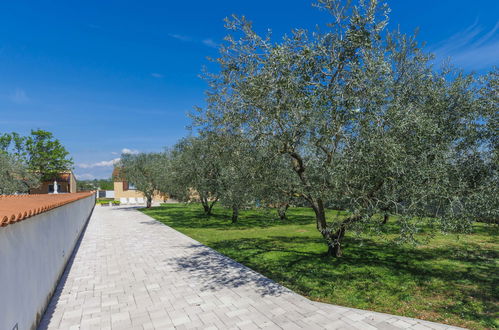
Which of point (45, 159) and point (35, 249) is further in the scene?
point (45, 159)

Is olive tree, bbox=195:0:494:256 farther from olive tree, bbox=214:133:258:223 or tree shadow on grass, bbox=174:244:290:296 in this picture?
tree shadow on grass, bbox=174:244:290:296

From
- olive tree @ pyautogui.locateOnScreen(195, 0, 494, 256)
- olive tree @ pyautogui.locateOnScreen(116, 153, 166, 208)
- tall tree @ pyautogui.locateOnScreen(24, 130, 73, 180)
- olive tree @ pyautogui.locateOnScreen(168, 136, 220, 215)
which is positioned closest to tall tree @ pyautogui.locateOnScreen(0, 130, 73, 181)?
tall tree @ pyautogui.locateOnScreen(24, 130, 73, 180)

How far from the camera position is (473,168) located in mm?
7348

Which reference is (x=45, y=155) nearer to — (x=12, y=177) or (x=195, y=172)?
(x=12, y=177)

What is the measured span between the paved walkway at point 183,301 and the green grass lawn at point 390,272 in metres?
0.70

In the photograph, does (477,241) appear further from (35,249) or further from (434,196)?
(35,249)

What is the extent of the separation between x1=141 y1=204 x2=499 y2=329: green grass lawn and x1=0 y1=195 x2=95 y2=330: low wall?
5235 millimetres

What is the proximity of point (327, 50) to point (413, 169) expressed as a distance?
3369 millimetres

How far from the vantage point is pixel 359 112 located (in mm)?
5965

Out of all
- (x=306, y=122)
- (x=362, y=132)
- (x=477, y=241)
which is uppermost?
(x=306, y=122)

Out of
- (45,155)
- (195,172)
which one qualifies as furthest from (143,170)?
(45,155)

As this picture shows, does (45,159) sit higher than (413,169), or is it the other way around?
(45,159)

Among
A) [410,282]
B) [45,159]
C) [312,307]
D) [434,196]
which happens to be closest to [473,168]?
[434,196]

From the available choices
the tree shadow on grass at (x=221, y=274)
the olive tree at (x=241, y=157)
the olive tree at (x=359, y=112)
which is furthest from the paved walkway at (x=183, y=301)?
the olive tree at (x=241, y=157)
